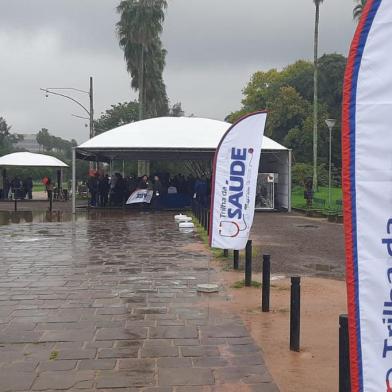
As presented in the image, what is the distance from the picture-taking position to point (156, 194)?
26.7 meters

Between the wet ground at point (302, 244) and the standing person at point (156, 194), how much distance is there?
5.46 meters

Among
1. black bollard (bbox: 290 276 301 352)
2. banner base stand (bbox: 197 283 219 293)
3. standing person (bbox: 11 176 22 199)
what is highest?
standing person (bbox: 11 176 22 199)

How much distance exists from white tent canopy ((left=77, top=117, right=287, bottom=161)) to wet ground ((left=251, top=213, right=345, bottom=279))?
4725 mm

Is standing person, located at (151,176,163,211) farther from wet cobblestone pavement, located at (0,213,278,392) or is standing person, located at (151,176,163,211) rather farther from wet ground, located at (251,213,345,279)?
wet cobblestone pavement, located at (0,213,278,392)

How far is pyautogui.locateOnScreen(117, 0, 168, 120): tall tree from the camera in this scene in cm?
3606

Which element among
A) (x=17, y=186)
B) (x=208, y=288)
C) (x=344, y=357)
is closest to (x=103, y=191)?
(x=17, y=186)

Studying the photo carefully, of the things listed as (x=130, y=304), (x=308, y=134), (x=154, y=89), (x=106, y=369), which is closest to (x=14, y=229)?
(x=130, y=304)

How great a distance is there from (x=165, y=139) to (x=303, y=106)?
100.0 ft

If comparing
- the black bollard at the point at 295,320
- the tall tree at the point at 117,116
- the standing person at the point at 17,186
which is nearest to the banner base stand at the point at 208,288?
the black bollard at the point at 295,320

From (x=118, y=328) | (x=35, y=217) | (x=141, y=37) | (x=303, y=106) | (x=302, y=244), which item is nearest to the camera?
(x=118, y=328)

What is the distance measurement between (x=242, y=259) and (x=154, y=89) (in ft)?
106

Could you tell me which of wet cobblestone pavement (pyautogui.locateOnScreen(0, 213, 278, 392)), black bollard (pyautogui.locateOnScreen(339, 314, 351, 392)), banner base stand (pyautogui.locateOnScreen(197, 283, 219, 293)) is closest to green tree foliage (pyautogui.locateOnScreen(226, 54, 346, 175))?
wet cobblestone pavement (pyautogui.locateOnScreen(0, 213, 278, 392))

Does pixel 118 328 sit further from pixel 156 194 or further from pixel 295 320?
pixel 156 194

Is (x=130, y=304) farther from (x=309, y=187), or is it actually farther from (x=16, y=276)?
(x=309, y=187)
